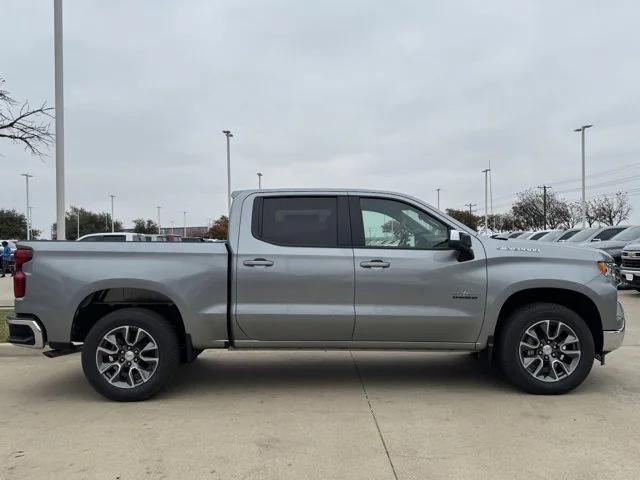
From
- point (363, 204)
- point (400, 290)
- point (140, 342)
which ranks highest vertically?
point (363, 204)

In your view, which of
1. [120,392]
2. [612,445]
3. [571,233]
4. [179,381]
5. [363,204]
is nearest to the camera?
[612,445]

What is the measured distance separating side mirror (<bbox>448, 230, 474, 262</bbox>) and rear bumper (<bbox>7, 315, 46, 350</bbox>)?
3872 millimetres

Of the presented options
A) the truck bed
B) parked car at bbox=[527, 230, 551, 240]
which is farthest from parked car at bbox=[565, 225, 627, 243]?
the truck bed

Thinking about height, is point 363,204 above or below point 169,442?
above

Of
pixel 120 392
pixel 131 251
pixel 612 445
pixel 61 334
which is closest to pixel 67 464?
pixel 120 392

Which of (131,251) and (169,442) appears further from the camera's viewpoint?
(131,251)

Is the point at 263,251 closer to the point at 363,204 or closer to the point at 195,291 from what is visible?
the point at 195,291

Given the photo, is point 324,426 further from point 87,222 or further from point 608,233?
point 87,222

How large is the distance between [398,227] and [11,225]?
284 feet

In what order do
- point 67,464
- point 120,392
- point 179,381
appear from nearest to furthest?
point 67,464 → point 120,392 → point 179,381

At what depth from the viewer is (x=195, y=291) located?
5133 millimetres

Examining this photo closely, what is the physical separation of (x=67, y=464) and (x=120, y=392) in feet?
4.34

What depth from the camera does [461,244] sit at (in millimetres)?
5051

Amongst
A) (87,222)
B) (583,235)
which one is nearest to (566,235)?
(583,235)
